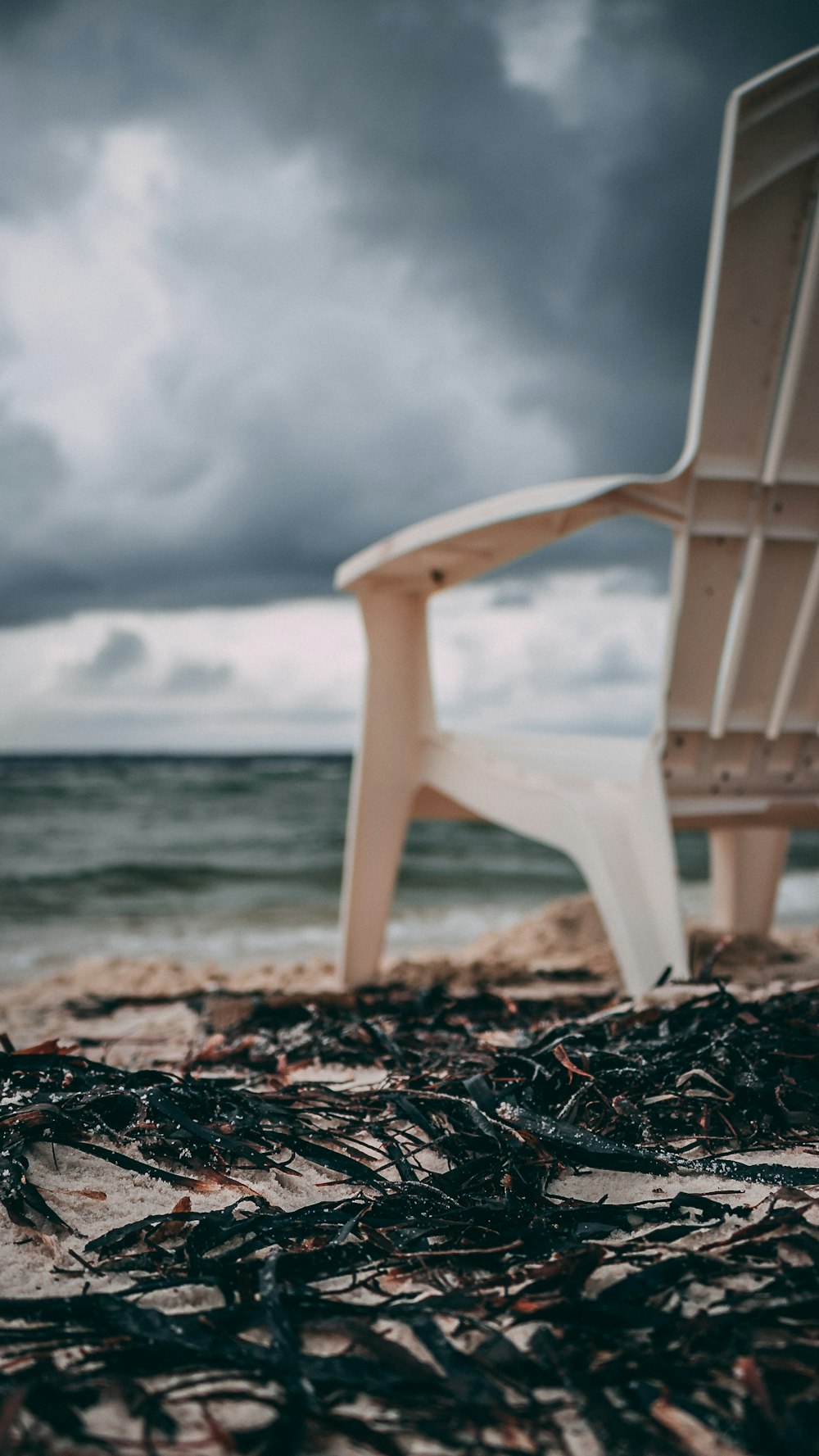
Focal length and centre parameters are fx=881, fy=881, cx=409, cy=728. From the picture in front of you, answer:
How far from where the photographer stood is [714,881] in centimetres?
454

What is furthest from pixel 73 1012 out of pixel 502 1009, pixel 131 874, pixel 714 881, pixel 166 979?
pixel 131 874

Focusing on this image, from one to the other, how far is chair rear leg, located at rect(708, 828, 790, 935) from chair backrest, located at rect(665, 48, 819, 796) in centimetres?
148

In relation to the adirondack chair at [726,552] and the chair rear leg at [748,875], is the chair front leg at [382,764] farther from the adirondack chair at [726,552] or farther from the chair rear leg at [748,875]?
the chair rear leg at [748,875]

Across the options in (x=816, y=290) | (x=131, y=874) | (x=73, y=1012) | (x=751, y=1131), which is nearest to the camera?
(x=751, y=1131)

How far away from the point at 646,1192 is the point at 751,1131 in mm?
281

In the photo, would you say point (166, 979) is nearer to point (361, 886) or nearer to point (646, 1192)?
point (361, 886)

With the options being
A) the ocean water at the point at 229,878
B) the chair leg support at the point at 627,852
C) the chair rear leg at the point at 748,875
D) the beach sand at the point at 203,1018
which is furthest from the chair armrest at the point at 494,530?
the ocean water at the point at 229,878

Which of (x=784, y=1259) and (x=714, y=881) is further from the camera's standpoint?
(x=714, y=881)

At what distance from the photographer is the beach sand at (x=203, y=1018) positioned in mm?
1160

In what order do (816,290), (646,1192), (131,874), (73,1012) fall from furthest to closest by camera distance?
1. (131,874)
2. (73,1012)
3. (816,290)
4. (646,1192)

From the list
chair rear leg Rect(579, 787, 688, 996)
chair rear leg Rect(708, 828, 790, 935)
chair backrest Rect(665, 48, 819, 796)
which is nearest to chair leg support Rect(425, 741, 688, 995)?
chair rear leg Rect(579, 787, 688, 996)

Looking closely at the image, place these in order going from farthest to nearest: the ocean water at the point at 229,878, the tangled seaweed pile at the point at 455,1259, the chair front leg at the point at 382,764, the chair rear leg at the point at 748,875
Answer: the ocean water at the point at 229,878 < the chair rear leg at the point at 748,875 < the chair front leg at the point at 382,764 < the tangled seaweed pile at the point at 455,1259

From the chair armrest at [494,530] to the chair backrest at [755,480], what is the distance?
165 mm

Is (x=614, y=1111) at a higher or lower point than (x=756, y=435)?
lower
